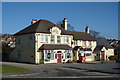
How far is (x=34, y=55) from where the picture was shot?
40469mm

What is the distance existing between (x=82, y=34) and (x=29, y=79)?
3695cm

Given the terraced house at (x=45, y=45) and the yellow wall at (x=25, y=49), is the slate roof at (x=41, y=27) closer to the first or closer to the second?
the terraced house at (x=45, y=45)

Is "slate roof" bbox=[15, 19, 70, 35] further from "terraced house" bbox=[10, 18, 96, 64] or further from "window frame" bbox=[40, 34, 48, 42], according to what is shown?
"window frame" bbox=[40, 34, 48, 42]

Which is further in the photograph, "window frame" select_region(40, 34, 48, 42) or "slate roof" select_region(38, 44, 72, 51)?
"window frame" select_region(40, 34, 48, 42)

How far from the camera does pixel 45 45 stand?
133 feet

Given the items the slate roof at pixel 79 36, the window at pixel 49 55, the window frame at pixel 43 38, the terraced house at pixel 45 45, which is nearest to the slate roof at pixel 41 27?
the terraced house at pixel 45 45

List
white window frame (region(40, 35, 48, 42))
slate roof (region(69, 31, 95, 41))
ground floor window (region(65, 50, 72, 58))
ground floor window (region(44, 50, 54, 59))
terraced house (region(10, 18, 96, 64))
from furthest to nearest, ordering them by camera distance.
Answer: slate roof (region(69, 31, 95, 41))
ground floor window (region(65, 50, 72, 58))
white window frame (region(40, 35, 48, 42))
terraced house (region(10, 18, 96, 64))
ground floor window (region(44, 50, 54, 59))

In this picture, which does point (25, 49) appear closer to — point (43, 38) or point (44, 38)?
point (43, 38)

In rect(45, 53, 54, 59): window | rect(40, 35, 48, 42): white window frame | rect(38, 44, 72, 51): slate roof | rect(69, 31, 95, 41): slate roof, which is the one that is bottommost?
rect(45, 53, 54, 59): window

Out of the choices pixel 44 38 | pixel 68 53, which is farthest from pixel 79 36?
pixel 44 38

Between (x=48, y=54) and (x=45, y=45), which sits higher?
(x=45, y=45)

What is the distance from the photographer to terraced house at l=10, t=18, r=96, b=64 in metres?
40.3

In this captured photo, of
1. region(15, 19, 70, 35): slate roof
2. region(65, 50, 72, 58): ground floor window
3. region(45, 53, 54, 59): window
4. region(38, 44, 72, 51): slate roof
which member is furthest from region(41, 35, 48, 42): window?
region(65, 50, 72, 58): ground floor window

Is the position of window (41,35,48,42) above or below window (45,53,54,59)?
above
